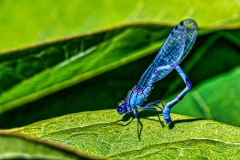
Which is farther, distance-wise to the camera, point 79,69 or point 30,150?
point 79,69

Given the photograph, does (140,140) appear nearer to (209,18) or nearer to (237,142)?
(237,142)

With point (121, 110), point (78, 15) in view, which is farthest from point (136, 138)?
point (78, 15)

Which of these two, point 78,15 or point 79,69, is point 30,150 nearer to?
point 79,69

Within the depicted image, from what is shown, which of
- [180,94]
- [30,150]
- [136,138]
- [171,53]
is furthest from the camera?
[171,53]

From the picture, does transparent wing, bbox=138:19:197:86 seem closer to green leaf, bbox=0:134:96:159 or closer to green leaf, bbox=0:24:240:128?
green leaf, bbox=0:24:240:128

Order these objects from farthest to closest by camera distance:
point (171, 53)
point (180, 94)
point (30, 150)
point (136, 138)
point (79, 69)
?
point (171, 53)
point (180, 94)
point (79, 69)
point (136, 138)
point (30, 150)

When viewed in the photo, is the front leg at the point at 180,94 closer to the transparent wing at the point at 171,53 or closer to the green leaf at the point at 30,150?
the transparent wing at the point at 171,53

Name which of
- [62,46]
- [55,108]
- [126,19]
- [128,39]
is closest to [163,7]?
[126,19]
